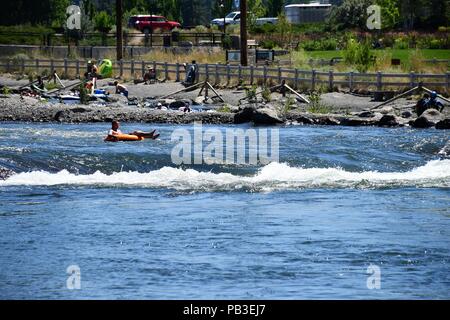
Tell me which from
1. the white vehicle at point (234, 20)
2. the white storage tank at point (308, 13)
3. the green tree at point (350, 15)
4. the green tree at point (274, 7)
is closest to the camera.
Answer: the green tree at point (350, 15)

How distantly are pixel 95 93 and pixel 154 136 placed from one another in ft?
55.1

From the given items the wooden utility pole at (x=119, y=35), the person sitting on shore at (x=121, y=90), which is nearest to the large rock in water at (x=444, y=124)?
the person sitting on shore at (x=121, y=90)

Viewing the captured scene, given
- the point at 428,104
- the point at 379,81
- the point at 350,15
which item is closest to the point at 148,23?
the point at 350,15

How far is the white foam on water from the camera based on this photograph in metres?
27.8

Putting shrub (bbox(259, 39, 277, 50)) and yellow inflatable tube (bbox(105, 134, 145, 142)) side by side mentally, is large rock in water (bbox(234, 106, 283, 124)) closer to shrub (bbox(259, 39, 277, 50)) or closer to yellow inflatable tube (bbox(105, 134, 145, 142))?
yellow inflatable tube (bbox(105, 134, 145, 142))

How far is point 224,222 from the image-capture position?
23.0 m

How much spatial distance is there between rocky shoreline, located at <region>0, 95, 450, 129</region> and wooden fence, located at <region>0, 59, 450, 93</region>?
3163 millimetres

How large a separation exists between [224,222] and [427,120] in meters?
18.9

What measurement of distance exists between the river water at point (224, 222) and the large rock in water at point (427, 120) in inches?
194

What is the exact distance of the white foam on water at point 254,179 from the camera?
27.8 metres

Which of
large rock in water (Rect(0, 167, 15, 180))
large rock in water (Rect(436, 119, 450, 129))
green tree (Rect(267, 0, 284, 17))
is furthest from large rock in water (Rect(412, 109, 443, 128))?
green tree (Rect(267, 0, 284, 17))

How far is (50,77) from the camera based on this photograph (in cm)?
6106
